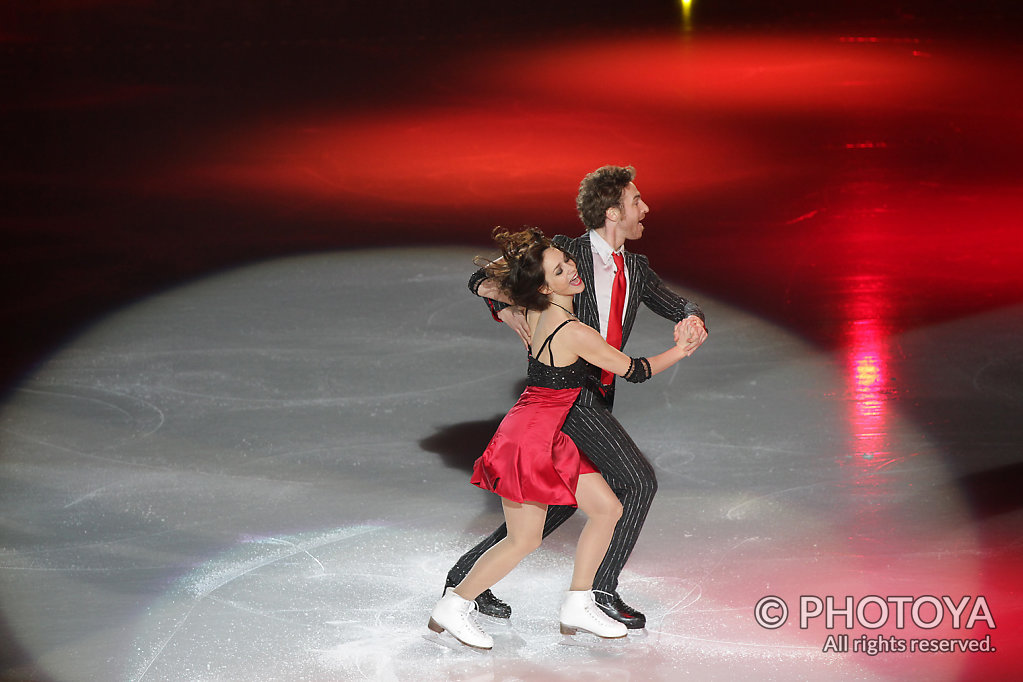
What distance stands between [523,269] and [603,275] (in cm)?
44

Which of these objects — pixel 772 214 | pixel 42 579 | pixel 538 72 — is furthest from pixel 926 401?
pixel 538 72

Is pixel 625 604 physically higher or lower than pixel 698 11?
lower

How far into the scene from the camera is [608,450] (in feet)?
14.2

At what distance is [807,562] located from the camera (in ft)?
16.2

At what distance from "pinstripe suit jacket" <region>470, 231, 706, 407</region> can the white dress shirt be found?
0.04 feet

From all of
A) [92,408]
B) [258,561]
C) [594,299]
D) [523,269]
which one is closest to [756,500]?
[594,299]

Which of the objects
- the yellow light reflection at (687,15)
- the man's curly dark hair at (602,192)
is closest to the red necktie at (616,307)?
the man's curly dark hair at (602,192)

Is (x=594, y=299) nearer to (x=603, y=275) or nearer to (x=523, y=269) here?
(x=603, y=275)

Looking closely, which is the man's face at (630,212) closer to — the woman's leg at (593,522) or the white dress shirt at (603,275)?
the white dress shirt at (603,275)

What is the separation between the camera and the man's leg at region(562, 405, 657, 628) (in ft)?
14.2

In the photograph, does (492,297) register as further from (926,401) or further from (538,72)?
(538,72)

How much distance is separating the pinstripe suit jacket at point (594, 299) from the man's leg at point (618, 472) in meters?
0.08

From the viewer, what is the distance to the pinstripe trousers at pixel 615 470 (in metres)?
4.32

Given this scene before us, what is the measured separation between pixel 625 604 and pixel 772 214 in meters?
5.89
